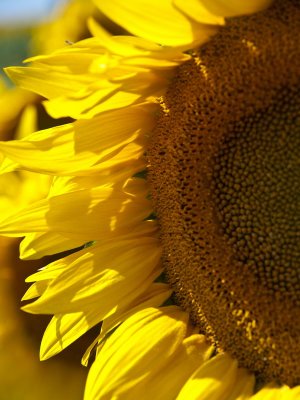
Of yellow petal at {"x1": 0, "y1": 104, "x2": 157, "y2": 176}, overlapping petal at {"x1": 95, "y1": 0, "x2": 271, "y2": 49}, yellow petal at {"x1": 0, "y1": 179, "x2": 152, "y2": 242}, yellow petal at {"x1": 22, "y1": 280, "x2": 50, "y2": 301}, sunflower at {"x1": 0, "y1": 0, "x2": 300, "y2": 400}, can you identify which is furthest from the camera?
yellow petal at {"x1": 22, "y1": 280, "x2": 50, "y2": 301}

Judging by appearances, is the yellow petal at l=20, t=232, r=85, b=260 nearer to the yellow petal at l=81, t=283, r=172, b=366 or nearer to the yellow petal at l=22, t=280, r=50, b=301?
the yellow petal at l=22, t=280, r=50, b=301

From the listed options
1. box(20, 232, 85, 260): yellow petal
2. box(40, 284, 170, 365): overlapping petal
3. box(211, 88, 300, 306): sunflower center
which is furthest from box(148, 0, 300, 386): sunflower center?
box(20, 232, 85, 260): yellow petal

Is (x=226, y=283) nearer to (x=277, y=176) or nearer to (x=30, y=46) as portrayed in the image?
(x=277, y=176)

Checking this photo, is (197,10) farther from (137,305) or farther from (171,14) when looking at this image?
(137,305)

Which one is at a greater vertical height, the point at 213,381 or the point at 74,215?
the point at 74,215

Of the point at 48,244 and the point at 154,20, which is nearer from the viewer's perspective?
the point at 154,20

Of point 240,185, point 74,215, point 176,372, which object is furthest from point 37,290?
Result: point 240,185

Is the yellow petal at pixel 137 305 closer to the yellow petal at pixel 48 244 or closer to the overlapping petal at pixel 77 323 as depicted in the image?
the overlapping petal at pixel 77 323

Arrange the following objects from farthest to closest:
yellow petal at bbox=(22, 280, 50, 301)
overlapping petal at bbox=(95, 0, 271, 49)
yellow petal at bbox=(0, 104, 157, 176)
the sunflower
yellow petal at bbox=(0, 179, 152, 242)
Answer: yellow petal at bbox=(22, 280, 50, 301) → yellow petal at bbox=(0, 179, 152, 242) → yellow petal at bbox=(0, 104, 157, 176) → the sunflower → overlapping petal at bbox=(95, 0, 271, 49)

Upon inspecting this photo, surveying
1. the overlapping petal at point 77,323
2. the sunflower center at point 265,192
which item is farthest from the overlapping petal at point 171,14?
the overlapping petal at point 77,323
